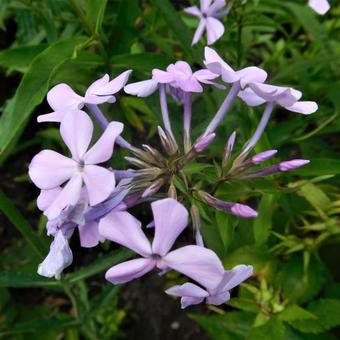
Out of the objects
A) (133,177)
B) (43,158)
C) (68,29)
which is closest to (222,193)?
(133,177)

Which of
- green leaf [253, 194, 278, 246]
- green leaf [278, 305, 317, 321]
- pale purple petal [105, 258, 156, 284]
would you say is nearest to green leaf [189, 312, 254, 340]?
green leaf [278, 305, 317, 321]

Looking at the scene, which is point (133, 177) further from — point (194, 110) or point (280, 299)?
point (194, 110)

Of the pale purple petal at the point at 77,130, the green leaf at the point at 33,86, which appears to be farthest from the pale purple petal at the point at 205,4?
the pale purple petal at the point at 77,130

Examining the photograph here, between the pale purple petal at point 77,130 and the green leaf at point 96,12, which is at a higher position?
the pale purple petal at point 77,130

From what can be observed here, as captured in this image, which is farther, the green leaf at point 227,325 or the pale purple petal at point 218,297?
the green leaf at point 227,325

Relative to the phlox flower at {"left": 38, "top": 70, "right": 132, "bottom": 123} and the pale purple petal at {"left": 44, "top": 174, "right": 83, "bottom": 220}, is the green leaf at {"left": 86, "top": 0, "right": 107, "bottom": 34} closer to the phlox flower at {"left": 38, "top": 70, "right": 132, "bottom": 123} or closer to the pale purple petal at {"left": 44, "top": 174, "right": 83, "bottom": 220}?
the phlox flower at {"left": 38, "top": 70, "right": 132, "bottom": 123}

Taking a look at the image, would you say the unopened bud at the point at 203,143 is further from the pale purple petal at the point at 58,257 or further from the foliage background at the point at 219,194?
the pale purple petal at the point at 58,257
